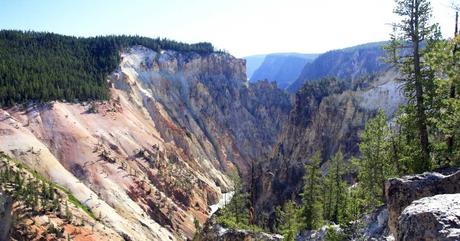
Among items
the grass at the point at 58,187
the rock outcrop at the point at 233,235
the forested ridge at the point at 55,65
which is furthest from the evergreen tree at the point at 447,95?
the forested ridge at the point at 55,65

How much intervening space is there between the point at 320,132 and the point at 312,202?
73.5 meters

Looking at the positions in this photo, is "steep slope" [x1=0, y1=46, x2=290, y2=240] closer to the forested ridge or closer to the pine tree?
the forested ridge

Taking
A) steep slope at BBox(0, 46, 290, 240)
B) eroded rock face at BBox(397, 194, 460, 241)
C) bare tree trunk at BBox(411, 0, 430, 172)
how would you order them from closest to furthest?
eroded rock face at BBox(397, 194, 460, 241) → bare tree trunk at BBox(411, 0, 430, 172) → steep slope at BBox(0, 46, 290, 240)

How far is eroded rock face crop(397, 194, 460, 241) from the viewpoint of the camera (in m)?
13.2

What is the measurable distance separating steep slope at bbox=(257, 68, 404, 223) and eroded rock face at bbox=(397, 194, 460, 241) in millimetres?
88371

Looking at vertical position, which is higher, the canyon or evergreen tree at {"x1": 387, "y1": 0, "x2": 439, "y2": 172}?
evergreen tree at {"x1": 387, "y1": 0, "x2": 439, "y2": 172}

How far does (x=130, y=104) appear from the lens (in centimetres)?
14950

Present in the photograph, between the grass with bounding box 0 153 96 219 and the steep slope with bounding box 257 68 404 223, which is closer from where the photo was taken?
the grass with bounding box 0 153 96 219

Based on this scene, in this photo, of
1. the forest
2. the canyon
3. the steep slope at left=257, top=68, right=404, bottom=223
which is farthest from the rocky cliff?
the steep slope at left=257, top=68, right=404, bottom=223

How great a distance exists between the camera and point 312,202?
54.7 m

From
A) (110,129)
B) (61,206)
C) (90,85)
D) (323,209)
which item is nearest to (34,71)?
(90,85)

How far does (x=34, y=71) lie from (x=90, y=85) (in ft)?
48.1

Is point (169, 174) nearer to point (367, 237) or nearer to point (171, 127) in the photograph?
point (171, 127)

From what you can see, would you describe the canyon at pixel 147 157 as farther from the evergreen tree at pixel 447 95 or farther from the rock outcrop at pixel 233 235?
the evergreen tree at pixel 447 95
